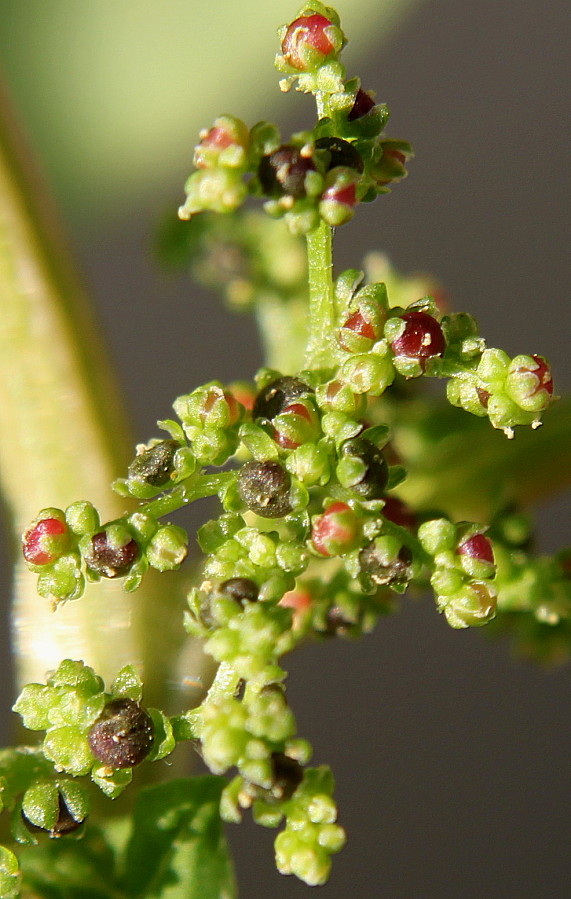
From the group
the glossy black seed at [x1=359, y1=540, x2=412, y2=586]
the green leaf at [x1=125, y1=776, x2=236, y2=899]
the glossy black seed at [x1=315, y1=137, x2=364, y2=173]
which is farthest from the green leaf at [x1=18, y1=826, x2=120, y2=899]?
the glossy black seed at [x1=315, y1=137, x2=364, y2=173]

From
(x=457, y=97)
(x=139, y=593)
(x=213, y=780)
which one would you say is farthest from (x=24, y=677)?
(x=457, y=97)

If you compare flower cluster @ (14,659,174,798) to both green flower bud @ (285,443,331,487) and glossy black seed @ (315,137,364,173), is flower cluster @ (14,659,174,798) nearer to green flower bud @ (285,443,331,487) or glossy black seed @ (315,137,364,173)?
green flower bud @ (285,443,331,487)

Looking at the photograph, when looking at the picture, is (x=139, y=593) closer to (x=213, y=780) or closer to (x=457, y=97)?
(x=213, y=780)

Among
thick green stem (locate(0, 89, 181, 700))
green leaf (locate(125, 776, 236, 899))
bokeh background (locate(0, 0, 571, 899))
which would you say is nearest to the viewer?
green leaf (locate(125, 776, 236, 899))

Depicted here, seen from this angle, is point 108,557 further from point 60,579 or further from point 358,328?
point 358,328

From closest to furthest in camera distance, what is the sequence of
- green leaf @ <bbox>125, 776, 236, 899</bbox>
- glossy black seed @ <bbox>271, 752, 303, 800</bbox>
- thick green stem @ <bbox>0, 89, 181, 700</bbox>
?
glossy black seed @ <bbox>271, 752, 303, 800</bbox>, green leaf @ <bbox>125, 776, 236, 899</bbox>, thick green stem @ <bbox>0, 89, 181, 700</bbox>

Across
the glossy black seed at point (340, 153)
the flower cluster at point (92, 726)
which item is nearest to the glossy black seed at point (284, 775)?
the flower cluster at point (92, 726)
